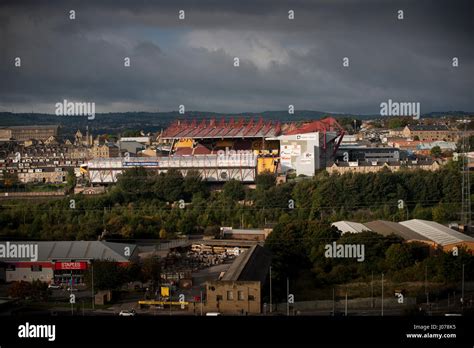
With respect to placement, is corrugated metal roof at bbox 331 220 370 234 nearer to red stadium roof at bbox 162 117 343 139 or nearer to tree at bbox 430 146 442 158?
red stadium roof at bbox 162 117 343 139

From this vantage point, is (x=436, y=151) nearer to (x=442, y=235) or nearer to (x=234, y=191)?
(x=234, y=191)

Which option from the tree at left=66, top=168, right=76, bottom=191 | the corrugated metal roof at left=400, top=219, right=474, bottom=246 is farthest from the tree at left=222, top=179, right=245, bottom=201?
the corrugated metal roof at left=400, top=219, right=474, bottom=246

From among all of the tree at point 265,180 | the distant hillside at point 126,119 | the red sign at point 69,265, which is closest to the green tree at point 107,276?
the red sign at point 69,265

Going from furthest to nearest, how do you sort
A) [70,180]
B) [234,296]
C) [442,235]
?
1. [70,180]
2. [442,235]
3. [234,296]

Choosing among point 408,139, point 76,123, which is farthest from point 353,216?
point 76,123

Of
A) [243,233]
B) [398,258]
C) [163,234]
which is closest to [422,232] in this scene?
[398,258]

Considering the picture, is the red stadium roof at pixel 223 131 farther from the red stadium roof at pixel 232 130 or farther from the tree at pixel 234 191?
the tree at pixel 234 191

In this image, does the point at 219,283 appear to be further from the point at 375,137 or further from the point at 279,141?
the point at 375,137
